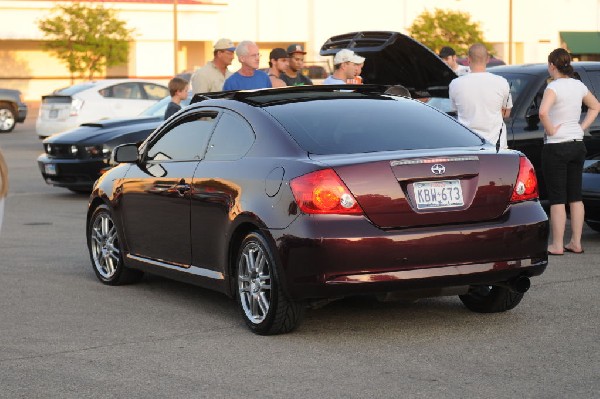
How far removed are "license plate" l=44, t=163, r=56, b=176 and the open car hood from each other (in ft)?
14.1

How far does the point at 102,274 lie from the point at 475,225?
364 cm

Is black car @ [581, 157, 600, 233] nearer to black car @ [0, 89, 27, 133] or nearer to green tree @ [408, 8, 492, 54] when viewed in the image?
black car @ [0, 89, 27, 133]

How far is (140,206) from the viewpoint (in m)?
9.43

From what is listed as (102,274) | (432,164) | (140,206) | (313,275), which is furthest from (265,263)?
(102,274)

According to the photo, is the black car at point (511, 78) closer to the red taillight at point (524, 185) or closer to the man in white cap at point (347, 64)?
the man in white cap at point (347, 64)

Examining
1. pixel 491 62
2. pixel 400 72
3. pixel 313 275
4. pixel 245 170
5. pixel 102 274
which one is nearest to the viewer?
pixel 313 275

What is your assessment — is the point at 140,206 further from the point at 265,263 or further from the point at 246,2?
the point at 246,2

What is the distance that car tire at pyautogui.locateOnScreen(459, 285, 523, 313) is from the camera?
840 centimetres

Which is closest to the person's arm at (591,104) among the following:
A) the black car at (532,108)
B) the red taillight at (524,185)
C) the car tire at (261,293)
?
the black car at (532,108)

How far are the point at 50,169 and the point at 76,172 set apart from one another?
478 millimetres

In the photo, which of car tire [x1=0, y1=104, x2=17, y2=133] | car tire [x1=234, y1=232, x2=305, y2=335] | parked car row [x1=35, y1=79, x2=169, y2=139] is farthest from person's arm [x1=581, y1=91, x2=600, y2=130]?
car tire [x1=0, y1=104, x2=17, y2=133]

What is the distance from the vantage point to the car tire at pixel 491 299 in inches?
331

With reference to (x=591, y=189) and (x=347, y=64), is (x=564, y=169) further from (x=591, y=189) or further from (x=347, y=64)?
(x=347, y=64)

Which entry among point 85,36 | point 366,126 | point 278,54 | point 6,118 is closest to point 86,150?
point 278,54
